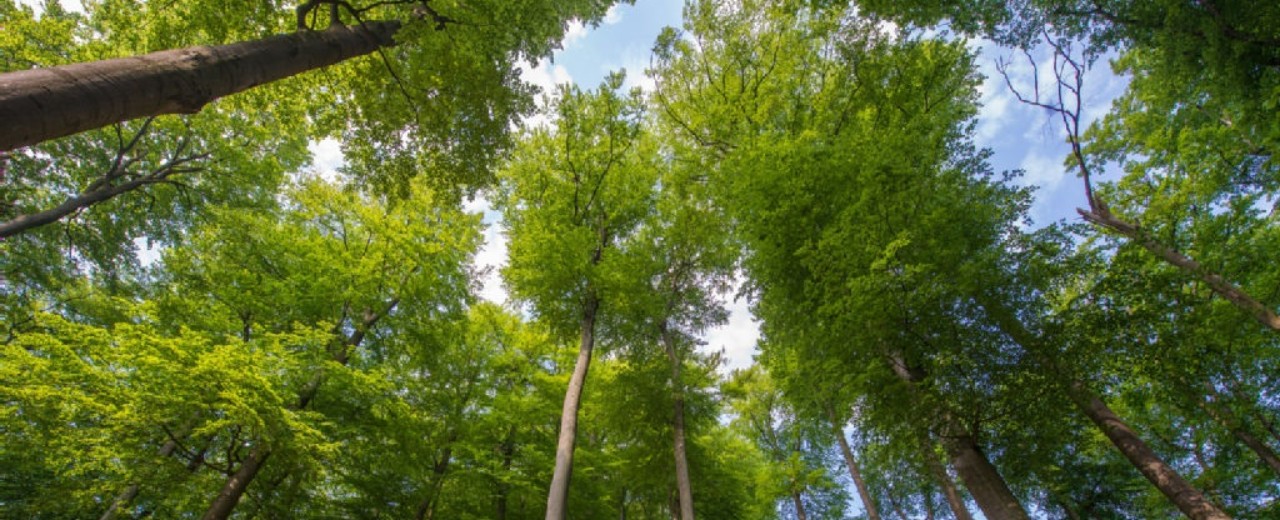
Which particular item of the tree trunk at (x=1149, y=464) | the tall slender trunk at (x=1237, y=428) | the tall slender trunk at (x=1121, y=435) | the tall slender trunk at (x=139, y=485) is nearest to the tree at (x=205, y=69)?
the tall slender trunk at (x=139, y=485)

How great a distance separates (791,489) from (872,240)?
11.7 m

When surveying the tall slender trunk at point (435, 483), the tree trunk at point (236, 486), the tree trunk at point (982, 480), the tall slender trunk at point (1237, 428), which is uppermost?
the tall slender trunk at point (435, 483)

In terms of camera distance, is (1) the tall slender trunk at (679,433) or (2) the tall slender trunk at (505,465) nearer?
(1) the tall slender trunk at (679,433)

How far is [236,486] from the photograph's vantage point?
736cm

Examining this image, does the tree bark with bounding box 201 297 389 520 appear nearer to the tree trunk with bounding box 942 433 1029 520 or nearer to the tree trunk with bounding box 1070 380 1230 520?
the tree trunk with bounding box 942 433 1029 520

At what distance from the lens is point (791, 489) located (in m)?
14.6

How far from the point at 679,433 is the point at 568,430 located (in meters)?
3.78

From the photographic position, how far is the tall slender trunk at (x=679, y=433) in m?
9.54

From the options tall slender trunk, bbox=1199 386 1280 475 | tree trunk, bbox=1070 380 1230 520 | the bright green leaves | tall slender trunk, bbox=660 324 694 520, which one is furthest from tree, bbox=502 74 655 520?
tall slender trunk, bbox=1199 386 1280 475

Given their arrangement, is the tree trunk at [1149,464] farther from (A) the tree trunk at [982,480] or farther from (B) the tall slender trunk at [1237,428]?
(B) the tall slender trunk at [1237,428]

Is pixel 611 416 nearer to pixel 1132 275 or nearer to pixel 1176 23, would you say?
pixel 1132 275

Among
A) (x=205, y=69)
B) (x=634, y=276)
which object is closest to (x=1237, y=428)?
(x=634, y=276)

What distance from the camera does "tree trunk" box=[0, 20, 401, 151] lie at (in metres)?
2.04

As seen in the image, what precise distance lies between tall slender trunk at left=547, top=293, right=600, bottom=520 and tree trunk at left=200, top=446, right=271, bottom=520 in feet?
14.7
